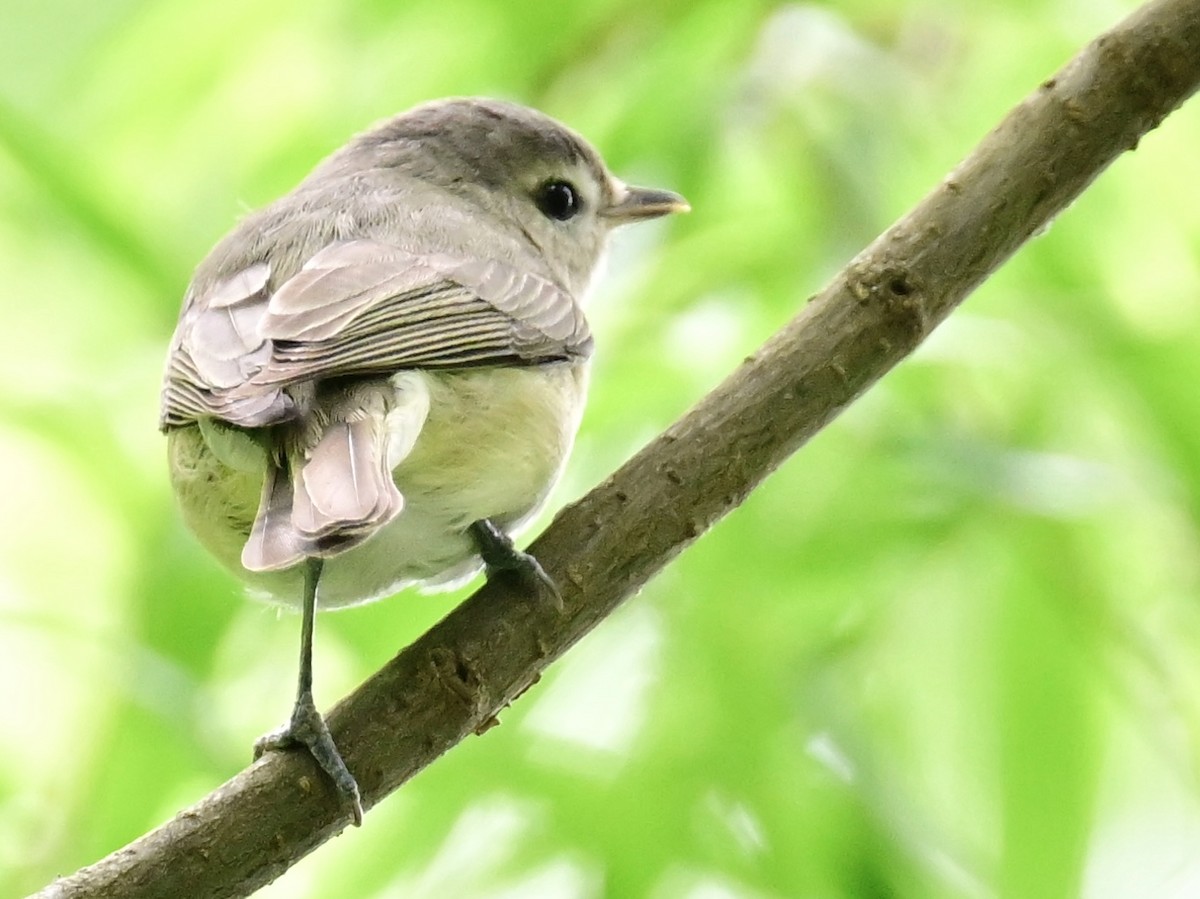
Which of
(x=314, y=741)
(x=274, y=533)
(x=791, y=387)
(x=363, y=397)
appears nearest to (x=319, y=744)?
(x=314, y=741)

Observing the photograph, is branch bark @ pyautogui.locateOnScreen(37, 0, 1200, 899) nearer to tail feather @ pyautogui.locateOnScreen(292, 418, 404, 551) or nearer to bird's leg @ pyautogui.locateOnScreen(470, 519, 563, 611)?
bird's leg @ pyautogui.locateOnScreen(470, 519, 563, 611)

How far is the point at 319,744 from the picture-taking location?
1558 millimetres

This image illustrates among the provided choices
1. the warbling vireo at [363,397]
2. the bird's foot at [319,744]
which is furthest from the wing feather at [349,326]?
the bird's foot at [319,744]

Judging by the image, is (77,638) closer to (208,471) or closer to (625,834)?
(208,471)

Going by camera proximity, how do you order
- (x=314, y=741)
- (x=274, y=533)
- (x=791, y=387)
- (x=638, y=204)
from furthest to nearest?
(x=638, y=204) → (x=791, y=387) → (x=314, y=741) → (x=274, y=533)

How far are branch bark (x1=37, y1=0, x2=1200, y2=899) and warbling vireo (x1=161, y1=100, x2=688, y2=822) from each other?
7 centimetres

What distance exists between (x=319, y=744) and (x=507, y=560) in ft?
1.00

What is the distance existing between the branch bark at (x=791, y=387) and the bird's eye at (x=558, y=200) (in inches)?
34.4

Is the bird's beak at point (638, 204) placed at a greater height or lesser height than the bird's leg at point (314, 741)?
greater

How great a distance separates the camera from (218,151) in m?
2.49

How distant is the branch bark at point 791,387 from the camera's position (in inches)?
64.0

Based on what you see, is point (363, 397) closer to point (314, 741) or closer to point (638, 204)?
point (314, 741)

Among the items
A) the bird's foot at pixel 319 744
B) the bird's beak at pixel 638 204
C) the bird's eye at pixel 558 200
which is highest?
the bird's eye at pixel 558 200

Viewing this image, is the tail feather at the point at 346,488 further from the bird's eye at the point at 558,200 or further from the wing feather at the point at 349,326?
the bird's eye at the point at 558,200
